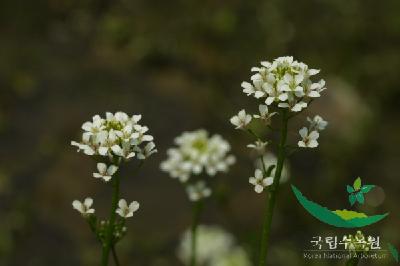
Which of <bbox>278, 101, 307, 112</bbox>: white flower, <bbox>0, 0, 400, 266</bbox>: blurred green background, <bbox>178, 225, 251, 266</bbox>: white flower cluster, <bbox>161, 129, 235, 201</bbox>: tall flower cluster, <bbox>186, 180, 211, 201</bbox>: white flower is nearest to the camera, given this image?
<bbox>278, 101, 307, 112</bbox>: white flower

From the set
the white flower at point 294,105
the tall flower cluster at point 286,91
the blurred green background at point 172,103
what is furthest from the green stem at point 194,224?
the white flower at point 294,105

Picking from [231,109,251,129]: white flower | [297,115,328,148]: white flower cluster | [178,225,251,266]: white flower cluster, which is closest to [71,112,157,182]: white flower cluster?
[231,109,251,129]: white flower

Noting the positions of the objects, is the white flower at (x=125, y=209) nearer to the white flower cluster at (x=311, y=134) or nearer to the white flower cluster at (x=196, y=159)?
the white flower cluster at (x=311, y=134)

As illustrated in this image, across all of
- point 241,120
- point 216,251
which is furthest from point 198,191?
point 216,251

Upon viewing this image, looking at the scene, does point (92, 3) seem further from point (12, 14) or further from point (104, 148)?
point (104, 148)

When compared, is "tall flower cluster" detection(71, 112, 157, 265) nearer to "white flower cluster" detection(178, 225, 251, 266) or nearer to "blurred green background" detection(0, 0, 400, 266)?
"blurred green background" detection(0, 0, 400, 266)

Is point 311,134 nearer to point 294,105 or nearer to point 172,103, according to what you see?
point 294,105
